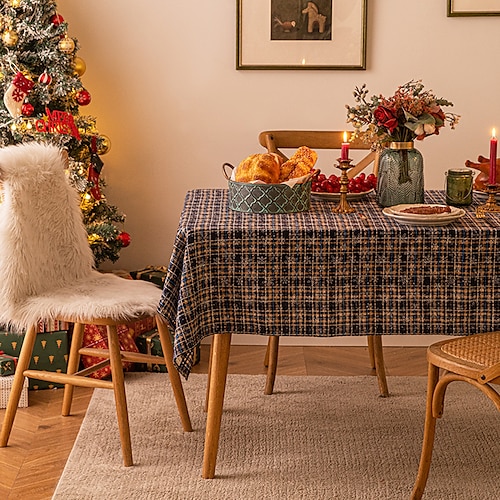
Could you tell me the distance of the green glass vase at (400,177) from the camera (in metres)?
2.65

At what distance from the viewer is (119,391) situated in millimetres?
2615

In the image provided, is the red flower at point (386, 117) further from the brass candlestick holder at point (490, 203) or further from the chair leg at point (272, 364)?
the chair leg at point (272, 364)

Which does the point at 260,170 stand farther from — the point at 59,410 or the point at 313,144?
the point at 59,410

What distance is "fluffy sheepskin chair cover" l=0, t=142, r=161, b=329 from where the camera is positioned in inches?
104

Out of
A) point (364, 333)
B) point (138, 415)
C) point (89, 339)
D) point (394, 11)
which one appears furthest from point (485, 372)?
point (394, 11)

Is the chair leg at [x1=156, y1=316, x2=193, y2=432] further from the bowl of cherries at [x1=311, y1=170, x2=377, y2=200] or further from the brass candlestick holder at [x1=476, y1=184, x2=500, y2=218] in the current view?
the brass candlestick holder at [x1=476, y1=184, x2=500, y2=218]

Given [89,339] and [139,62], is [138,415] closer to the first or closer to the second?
[89,339]

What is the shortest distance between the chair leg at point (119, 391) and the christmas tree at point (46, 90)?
0.84m

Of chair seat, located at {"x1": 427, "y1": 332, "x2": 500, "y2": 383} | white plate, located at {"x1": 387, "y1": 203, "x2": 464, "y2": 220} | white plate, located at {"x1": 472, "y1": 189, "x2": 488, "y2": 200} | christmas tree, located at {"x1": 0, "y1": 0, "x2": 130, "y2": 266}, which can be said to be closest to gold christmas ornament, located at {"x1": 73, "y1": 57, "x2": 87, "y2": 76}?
christmas tree, located at {"x1": 0, "y1": 0, "x2": 130, "y2": 266}

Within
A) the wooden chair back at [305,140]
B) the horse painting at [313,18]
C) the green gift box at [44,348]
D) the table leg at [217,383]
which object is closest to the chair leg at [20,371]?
the green gift box at [44,348]

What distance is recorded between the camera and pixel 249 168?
2.63 m

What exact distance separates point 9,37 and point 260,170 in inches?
50.0

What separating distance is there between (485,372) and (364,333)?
41cm

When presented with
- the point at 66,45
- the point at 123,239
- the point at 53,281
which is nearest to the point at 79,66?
the point at 66,45
